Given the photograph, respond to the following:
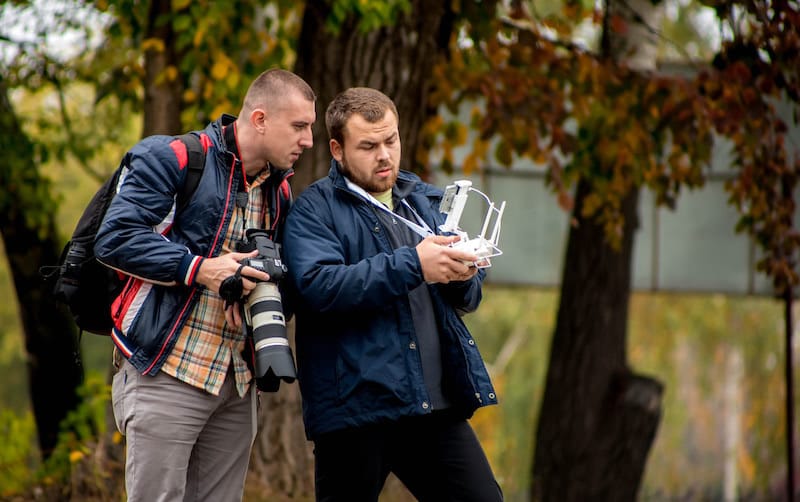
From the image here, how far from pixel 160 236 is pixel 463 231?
3.19ft

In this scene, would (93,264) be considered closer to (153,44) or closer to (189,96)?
(153,44)

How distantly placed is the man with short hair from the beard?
0.59 feet

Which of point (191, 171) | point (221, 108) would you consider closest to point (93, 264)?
point (191, 171)

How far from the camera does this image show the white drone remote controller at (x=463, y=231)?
3.34 metres

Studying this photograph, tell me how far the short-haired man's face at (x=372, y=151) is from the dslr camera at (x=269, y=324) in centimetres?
41

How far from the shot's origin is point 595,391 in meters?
9.94

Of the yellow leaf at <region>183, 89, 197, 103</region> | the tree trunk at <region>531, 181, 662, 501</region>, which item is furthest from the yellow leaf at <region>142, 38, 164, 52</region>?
the tree trunk at <region>531, 181, 662, 501</region>

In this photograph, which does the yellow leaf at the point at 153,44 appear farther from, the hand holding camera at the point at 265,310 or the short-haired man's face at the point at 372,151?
the hand holding camera at the point at 265,310

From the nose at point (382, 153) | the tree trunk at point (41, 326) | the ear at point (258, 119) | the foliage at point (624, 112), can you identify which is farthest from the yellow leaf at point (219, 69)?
the nose at point (382, 153)

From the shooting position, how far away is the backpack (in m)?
3.45

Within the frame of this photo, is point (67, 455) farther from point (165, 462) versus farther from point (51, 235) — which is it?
point (165, 462)

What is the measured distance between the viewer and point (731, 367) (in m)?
30.3

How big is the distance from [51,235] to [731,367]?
980 inches

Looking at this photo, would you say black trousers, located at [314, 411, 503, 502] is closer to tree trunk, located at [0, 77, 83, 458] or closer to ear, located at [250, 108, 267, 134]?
ear, located at [250, 108, 267, 134]
